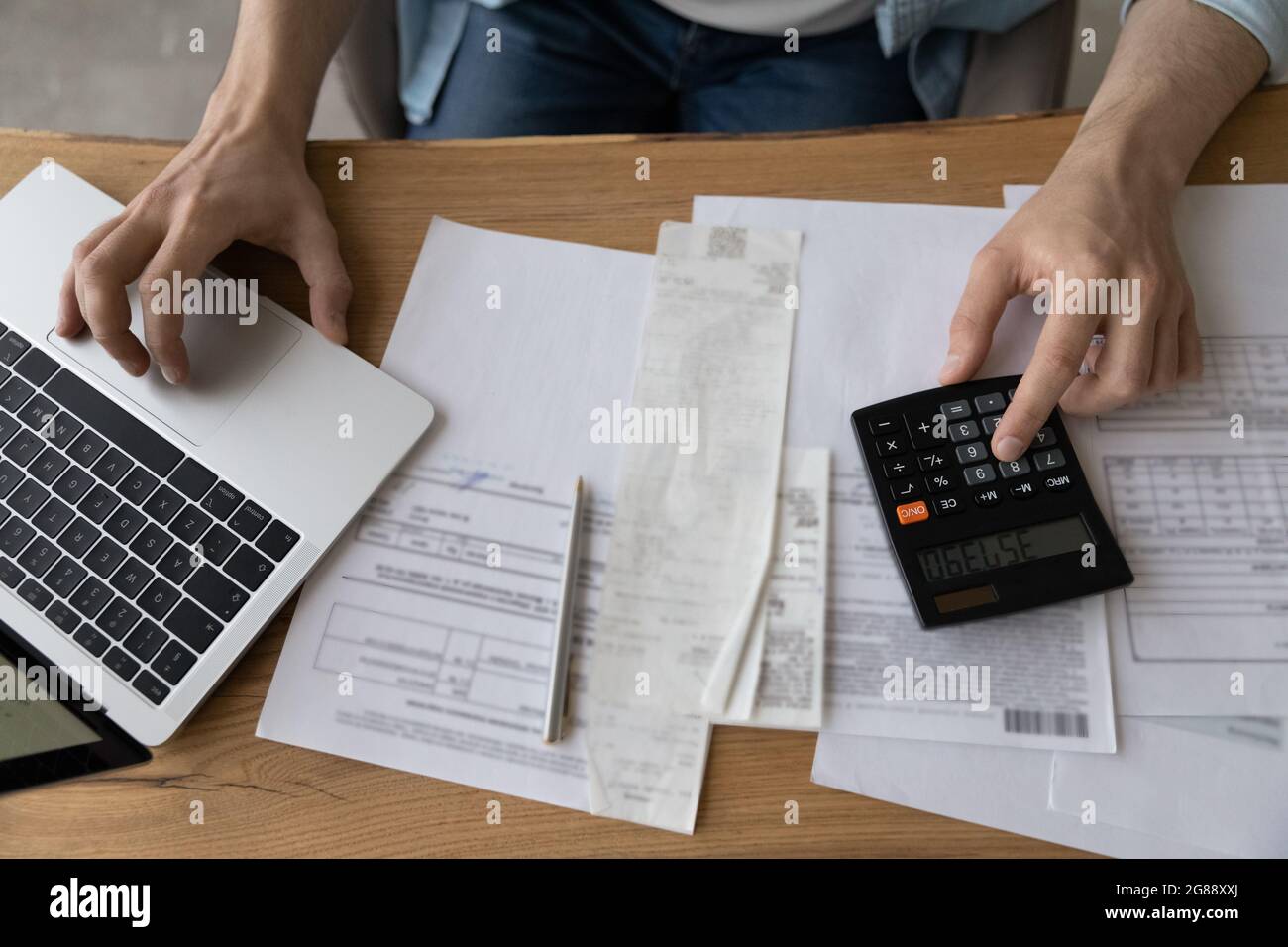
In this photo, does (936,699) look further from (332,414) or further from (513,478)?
(332,414)

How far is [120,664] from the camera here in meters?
0.48

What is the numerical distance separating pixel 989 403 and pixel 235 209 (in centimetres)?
50

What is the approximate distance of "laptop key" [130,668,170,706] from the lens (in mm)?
481

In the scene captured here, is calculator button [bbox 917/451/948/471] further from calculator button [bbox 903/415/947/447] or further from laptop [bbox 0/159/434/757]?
laptop [bbox 0/159/434/757]

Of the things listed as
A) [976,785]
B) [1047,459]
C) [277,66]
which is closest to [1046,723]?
[976,785]

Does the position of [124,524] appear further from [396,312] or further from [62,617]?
[396,312]

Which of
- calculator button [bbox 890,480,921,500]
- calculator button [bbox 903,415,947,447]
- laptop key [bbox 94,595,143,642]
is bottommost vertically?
laptop key [bbox 94,595,143,642]

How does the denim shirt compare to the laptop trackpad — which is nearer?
the laptop trackpad

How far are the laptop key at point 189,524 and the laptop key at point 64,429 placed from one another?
92mm

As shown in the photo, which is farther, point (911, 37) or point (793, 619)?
point (911, 37)

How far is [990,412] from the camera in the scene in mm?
526

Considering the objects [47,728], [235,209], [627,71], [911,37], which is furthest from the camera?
[627,71]

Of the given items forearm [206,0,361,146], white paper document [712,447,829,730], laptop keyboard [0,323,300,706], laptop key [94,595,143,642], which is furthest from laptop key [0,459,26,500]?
white paper document [712,447,829,730]

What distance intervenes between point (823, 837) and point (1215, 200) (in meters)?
0.50
